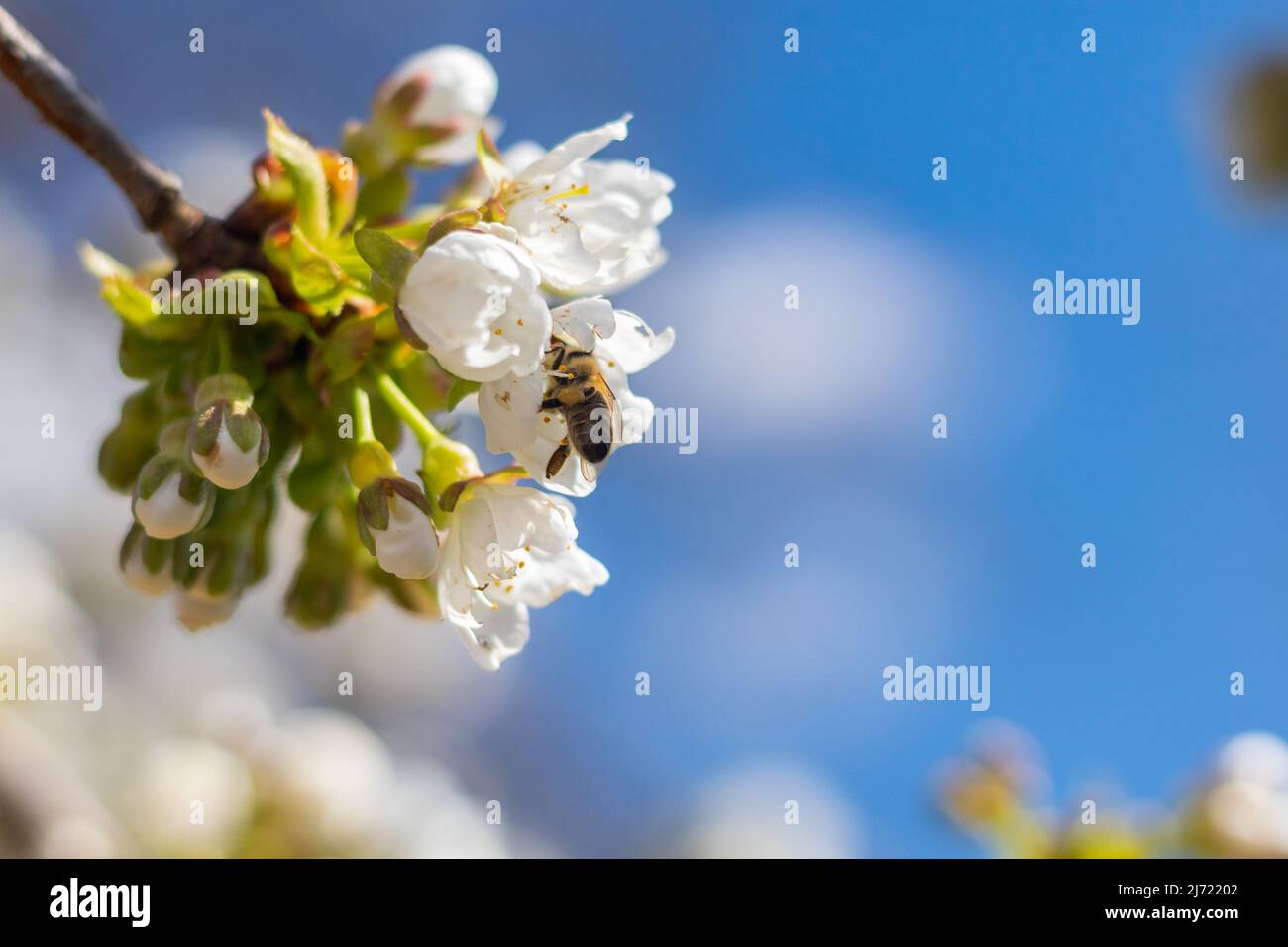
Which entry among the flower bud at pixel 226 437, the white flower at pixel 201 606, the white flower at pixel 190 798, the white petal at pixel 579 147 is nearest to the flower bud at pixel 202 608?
the white flower at pixel 201 606

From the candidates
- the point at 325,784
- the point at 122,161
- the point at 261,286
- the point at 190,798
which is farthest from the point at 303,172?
the point at 190,798

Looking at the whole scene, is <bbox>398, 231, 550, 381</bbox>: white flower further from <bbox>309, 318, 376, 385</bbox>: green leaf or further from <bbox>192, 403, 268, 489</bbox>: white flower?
<bbox>192, 403, 268, 489</bbox>: white flower

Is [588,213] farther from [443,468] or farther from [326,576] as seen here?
[326,576]

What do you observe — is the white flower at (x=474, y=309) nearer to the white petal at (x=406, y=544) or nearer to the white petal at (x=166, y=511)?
the white petal at (x=406, y=544)

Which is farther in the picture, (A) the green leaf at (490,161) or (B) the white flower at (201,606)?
(B) the white flower at (201,606)

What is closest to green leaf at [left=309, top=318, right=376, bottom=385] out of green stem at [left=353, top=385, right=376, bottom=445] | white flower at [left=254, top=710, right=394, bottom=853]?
green stem at [left=353, top=385, right=376, bottom=445]
